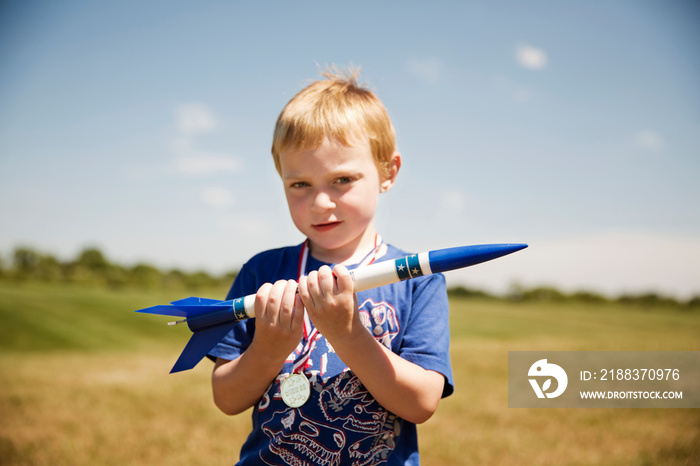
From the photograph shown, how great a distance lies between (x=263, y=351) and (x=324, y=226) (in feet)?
2.09

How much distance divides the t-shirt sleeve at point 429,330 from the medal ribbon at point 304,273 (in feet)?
0.77

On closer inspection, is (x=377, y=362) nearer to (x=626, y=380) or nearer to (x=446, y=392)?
(x=446, y=392)

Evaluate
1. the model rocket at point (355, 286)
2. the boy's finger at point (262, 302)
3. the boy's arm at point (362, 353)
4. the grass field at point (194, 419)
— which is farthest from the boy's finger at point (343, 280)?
the grass field at point (194, 419)

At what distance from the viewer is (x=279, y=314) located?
2.01 metres

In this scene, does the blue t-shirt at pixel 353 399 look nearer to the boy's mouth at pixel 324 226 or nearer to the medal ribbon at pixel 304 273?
the medal ribbon at pixel 304 273

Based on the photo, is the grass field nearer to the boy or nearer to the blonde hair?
the boy

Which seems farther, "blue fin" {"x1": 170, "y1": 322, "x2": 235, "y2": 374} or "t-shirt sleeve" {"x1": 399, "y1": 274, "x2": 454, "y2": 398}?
"blue fin" {"x1": 170, "y1": 322, "x2": 235, "y2": 374}

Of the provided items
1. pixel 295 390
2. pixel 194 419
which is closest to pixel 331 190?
pixel 295 390

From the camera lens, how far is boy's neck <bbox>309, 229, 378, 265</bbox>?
2.47 metres

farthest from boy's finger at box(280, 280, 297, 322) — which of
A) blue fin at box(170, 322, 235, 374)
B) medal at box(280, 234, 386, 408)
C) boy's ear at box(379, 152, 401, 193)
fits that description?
boy's ear at box(379, 152, 401, 193)

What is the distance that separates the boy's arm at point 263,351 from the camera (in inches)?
78.9

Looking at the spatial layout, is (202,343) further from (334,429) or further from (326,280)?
(326,280)

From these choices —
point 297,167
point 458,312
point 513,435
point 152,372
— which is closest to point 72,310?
point 152,372

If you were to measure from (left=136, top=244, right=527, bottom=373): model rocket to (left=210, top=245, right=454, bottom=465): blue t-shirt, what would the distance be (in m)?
0.10
